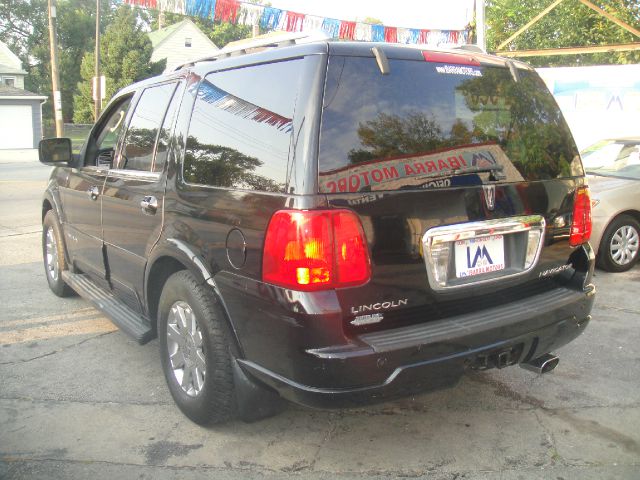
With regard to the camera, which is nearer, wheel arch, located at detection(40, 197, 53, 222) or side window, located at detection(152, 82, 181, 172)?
side window, located at detection(152, 82, 181, 172)

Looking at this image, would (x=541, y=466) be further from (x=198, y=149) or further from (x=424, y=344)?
(x=198, y=149)

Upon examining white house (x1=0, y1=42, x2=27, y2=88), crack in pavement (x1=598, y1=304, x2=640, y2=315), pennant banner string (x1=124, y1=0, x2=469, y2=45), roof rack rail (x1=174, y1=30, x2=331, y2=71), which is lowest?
crack in pavement (x1=598, y1=304, x2=640, y2=315)

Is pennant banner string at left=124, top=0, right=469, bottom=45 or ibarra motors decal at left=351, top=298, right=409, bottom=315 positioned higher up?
pennant banner string at left=124, top=0, right=469, bottom=45

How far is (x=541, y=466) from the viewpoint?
2977 millimetres

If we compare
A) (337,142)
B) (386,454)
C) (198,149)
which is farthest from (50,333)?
(337,142)

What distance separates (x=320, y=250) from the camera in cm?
253

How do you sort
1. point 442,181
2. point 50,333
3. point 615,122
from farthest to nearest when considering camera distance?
point 615,122 → point 50,333 → point 442,181

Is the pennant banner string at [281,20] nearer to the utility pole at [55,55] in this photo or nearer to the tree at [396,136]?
the utility pole at [55,55]

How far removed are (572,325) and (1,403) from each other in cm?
326

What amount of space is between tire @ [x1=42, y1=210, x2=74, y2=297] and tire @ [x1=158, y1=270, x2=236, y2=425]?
7.40ft

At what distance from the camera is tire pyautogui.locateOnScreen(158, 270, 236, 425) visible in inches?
118

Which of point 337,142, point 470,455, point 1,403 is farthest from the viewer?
point 1,403

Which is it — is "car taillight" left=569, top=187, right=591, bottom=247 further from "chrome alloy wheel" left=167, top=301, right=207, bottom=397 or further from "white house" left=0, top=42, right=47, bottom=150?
"white house" left=0, top=42, right=47, bottom=150

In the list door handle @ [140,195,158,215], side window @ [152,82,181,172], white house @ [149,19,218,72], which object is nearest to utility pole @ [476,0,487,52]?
side window @ [152,82,181,172]
